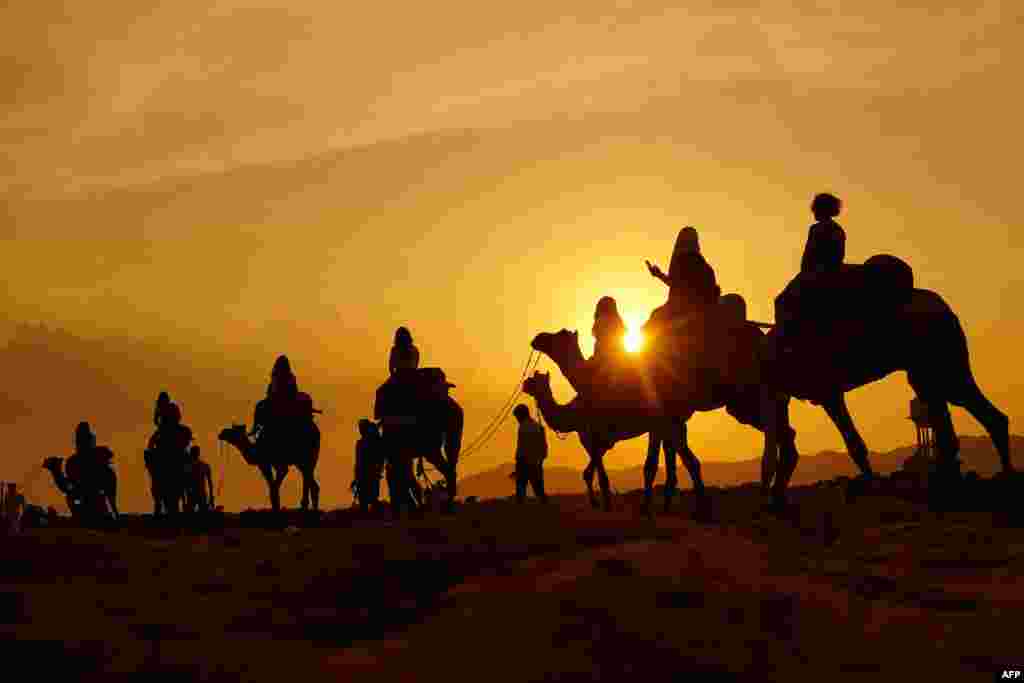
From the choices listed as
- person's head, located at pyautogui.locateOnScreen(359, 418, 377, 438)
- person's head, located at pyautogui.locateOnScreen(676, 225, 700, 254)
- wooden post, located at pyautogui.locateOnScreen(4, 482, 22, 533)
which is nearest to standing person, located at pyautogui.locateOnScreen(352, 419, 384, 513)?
person's head, located at pyautogui.locateOnScreen(359, 418, 377, 438)

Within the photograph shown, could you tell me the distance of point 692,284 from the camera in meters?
19.4

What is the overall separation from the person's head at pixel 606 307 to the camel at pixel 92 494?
47.7 feet

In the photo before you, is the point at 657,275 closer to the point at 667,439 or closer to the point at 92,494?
the point at 667,439

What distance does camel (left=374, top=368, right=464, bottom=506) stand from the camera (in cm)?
2247

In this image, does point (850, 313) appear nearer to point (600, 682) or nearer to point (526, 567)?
point (526, 567)

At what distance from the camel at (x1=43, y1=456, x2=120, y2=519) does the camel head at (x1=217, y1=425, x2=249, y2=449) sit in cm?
523

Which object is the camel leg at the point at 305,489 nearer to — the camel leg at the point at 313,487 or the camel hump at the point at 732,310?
the camel leg at the point at 313,487

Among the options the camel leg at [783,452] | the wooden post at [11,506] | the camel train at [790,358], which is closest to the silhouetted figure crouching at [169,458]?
the wooden post at [11,506]

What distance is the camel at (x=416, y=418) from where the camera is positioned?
885 inches

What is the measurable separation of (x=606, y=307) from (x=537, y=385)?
3.89 meters

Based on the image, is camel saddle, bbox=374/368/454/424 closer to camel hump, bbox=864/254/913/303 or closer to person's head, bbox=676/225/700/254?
person's head, bbox=676/225/700/254

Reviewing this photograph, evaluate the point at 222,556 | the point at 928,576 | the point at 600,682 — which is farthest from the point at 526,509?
the point at 600,682

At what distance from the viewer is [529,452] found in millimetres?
25031

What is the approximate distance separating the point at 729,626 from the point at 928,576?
14.6 feet
